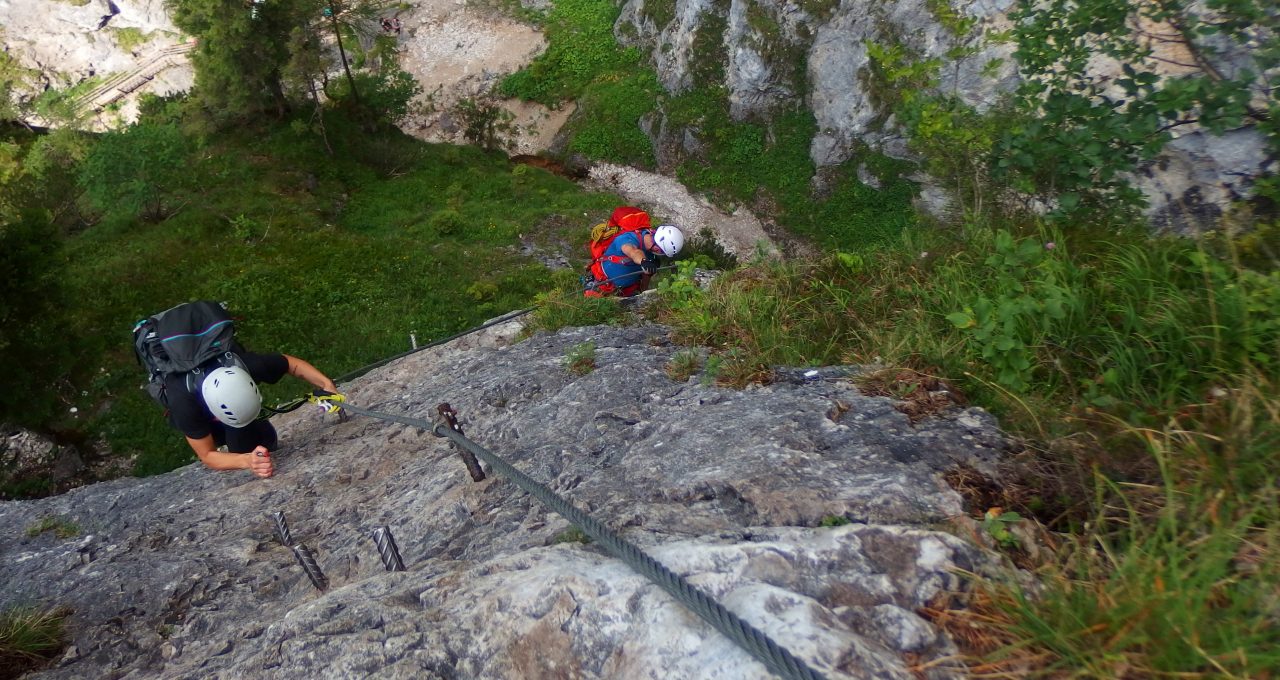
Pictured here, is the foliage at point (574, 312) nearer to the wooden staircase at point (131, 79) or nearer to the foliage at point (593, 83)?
the foliage at point (593, 83)

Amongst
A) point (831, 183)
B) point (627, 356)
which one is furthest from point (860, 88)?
point (627, 356)

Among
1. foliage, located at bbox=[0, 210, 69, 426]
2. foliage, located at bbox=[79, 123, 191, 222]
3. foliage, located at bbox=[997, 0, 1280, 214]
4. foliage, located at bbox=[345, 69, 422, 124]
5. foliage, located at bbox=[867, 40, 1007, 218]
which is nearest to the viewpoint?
foliage, located at bbox=[997, 0, 1280, 214]

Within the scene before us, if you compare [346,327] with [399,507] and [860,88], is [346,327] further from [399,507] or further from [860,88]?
[860,88]

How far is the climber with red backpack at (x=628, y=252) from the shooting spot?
31.1 ft

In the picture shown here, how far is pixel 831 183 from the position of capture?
23.3 m

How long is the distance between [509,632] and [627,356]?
3.42 meters

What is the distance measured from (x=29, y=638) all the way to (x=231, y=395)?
2160 millimetres

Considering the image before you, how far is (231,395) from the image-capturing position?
5.63m

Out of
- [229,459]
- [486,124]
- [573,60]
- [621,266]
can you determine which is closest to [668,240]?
[621,266]

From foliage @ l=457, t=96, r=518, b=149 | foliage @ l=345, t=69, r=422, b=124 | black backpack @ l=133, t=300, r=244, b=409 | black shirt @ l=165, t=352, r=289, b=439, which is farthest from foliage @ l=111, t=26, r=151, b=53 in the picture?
black shirt @ l=165, t=352, r=289, b=439

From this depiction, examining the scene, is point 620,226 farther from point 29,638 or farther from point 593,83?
point 593,83

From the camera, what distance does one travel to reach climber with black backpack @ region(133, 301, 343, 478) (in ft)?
18.3

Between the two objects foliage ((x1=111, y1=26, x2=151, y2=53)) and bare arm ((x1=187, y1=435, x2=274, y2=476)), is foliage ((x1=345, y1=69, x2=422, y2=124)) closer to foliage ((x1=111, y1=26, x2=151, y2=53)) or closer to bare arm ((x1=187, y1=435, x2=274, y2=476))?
foliage ((x1=111, y1=26, x2=151, y2=53))

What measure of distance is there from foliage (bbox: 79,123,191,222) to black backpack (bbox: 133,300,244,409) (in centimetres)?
1794
